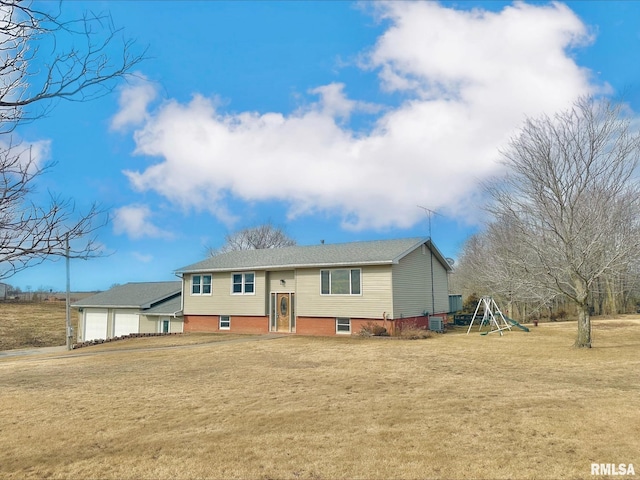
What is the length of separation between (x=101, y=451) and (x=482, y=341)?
17.0 m

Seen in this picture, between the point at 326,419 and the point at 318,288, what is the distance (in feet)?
54.0

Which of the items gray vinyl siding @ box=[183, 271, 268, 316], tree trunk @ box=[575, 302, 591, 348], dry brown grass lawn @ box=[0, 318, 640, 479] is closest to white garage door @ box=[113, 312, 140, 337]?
gray vinyl siding @ box=[183, 271, 268, 316]

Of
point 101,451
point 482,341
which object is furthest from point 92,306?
point 101,451

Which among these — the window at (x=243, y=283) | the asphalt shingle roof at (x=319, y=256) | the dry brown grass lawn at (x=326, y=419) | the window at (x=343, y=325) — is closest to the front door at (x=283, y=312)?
the window at (x=243, y=283)

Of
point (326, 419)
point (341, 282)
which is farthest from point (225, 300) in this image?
point (326, 419)

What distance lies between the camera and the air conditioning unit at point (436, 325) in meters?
24.5

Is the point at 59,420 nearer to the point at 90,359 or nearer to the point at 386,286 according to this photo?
the point at 90,359

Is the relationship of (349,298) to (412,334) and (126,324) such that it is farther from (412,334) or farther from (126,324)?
(126,324)

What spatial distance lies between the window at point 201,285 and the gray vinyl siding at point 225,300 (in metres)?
0.27

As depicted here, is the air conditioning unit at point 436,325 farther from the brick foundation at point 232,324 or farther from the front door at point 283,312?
the brick foundation at point 232,324

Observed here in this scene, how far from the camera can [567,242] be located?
14602 millimetres

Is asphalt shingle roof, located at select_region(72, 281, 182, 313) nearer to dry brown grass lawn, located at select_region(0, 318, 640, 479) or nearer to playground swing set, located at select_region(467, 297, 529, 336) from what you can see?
dry brown grass lawn, located at select_region(0, 318, 640, 479)

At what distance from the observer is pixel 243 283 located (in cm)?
2627

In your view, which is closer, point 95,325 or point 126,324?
point 126,324
